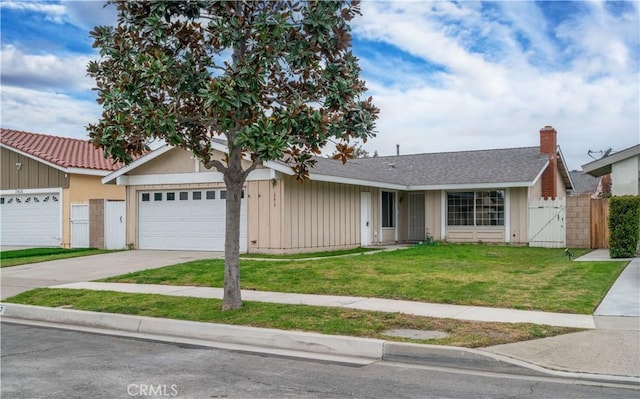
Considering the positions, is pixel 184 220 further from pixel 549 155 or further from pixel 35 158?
pixel 549 155

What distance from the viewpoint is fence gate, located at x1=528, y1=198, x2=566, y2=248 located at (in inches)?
898

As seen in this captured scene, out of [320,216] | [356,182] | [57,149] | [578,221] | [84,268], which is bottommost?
[84,268]

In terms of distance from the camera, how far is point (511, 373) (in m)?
6.96

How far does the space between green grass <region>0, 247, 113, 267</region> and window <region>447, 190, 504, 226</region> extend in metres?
14.0

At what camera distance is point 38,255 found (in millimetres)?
21078

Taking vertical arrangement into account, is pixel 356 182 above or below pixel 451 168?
below

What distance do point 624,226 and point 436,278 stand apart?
7016mm

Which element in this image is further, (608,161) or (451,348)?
(608,161)

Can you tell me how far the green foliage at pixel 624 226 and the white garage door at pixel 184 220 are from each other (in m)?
11.3

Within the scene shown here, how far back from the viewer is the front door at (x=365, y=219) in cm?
2403

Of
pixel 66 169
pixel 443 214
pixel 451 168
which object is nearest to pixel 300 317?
pixel 443 214

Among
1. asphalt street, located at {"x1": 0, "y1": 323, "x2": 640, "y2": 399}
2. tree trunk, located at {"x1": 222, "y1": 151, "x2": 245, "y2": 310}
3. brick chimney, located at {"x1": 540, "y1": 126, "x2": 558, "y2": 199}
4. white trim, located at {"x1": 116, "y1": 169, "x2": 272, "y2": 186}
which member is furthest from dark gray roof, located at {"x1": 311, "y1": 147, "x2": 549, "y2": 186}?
asphalt street, located at {"x1": 0, "y1": 323, "x2": 640, "y2": 399}

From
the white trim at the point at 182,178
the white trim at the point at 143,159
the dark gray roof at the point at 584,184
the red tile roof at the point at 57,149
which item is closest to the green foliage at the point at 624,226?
the white trim at the point at 182,178

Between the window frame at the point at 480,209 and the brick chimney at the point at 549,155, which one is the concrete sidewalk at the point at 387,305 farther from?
the brick chimney at the point at 549,155
